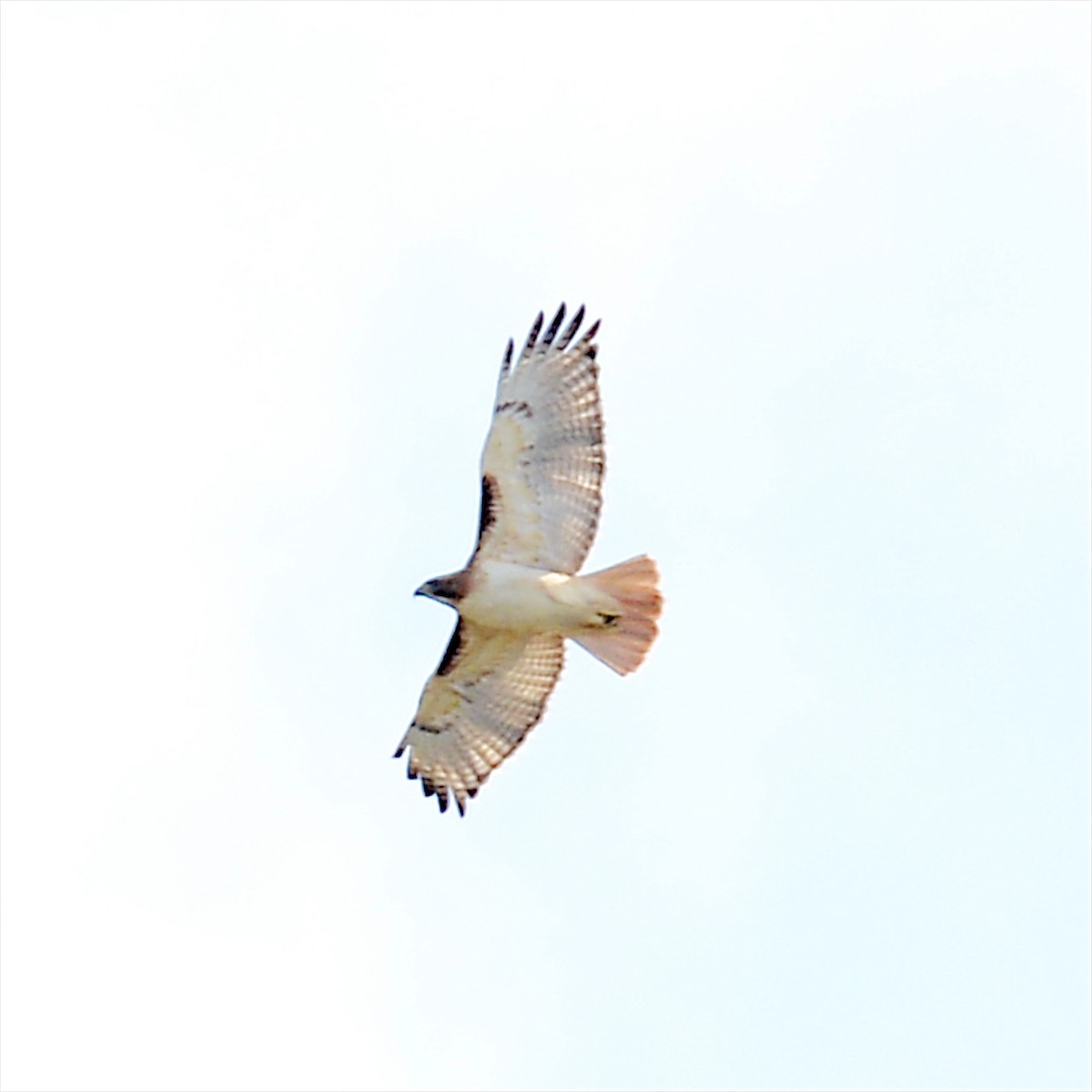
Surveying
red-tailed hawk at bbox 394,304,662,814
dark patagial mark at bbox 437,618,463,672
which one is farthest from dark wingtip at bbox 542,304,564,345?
dark patagial mark at bbox 437,618,463,672

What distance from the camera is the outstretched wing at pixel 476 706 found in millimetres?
14672

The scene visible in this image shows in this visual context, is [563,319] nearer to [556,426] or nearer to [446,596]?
[556,426]

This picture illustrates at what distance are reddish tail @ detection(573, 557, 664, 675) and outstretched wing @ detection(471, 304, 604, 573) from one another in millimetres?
358

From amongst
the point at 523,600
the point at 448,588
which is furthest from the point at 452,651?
the point at 523,600

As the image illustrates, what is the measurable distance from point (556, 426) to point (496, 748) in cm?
204

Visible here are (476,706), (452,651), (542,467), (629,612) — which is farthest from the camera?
(476,706)

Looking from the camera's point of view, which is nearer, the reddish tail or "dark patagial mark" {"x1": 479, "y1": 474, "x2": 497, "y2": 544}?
the reddish tail

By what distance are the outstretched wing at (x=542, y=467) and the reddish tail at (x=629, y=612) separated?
1.18 ft

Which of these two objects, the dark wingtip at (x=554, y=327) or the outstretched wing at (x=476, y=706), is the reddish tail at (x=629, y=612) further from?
the dark wingtip at (x=554, y=327)

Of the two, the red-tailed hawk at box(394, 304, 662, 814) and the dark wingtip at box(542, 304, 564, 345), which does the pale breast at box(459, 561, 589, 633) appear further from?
A: the dark wingtip at box(542, 304, 564, 345)

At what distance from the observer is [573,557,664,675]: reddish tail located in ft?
45.6

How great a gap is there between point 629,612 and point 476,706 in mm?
1444

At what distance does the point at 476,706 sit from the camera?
49.3ft

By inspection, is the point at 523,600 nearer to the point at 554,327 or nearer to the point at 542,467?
the point at 542,467
